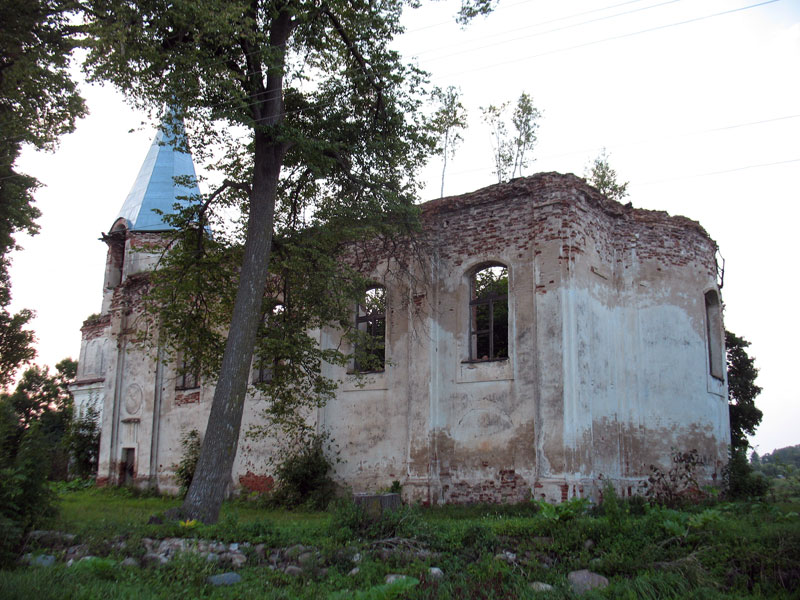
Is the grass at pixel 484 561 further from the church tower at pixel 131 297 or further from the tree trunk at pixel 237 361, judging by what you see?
the church tower at pixel 131 297

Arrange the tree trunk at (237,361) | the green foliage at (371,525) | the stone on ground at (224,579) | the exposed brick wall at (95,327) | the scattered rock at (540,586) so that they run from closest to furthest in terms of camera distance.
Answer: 1. the scattered rock at (540,586)
2. the stone on ground at (224,579)
3. the green foliage at (371,525)
4. the tree trunk at (237,361)
5. the exposed brick wall at (95,327)

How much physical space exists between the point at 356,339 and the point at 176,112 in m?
5.59

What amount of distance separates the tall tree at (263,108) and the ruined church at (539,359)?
6.06ft

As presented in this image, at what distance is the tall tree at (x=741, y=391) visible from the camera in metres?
20.9

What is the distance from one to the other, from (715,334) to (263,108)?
1171 cm

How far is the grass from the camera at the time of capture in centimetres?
696

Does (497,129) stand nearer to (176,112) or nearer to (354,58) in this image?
(354,58)

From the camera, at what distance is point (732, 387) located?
847 inches

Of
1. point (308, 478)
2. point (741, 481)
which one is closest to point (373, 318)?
point (308, 478)

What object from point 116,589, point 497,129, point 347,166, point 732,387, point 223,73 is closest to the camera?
point 116,589

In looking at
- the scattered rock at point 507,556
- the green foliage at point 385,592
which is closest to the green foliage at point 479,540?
the scattered rock at point 507,556

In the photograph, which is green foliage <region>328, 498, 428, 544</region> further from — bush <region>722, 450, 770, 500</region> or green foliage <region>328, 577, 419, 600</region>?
bush <region>722, 450, 770, 500</region>

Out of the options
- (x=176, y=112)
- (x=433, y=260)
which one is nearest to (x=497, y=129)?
(x=433, y=260)

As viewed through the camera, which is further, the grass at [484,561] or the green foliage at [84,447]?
the green foliage at [84,447]
